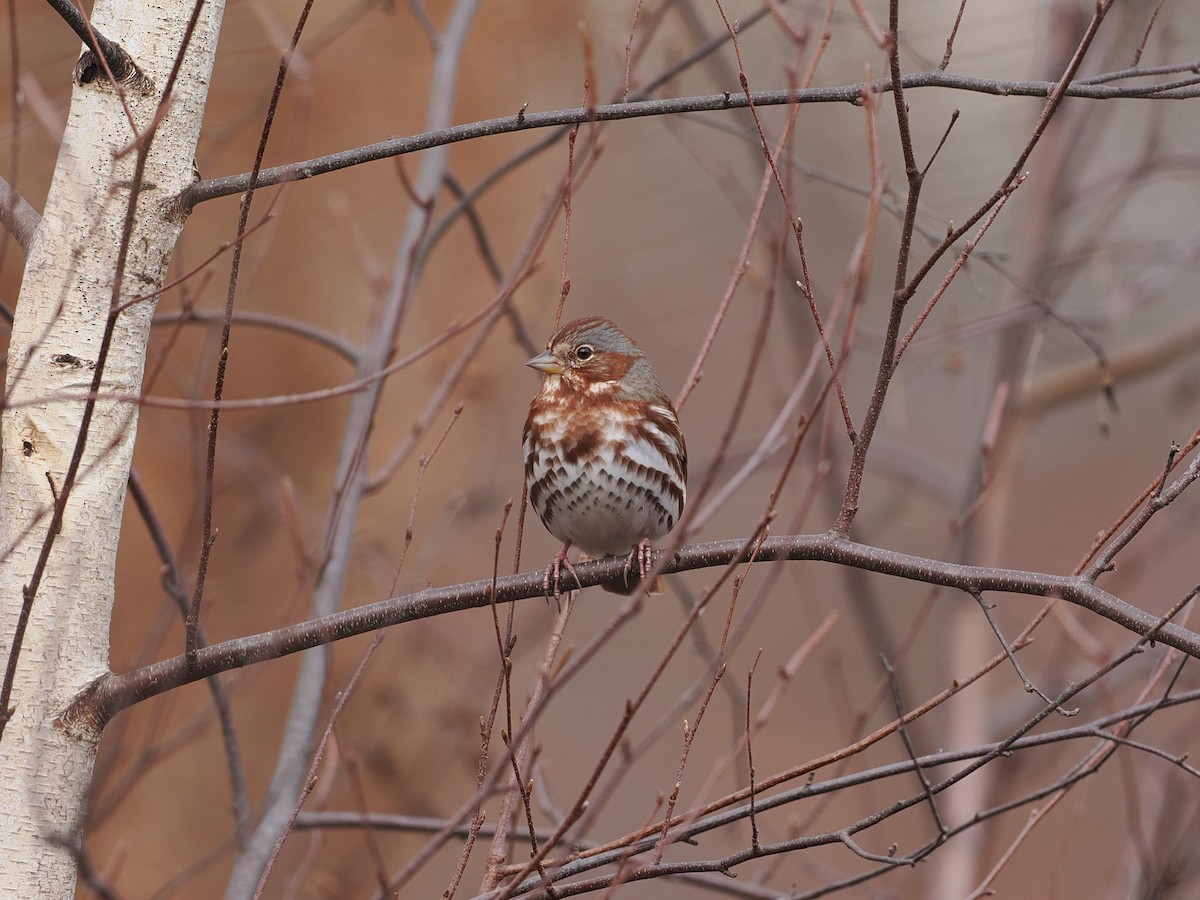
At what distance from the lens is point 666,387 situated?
816cm

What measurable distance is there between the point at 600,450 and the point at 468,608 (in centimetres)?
131

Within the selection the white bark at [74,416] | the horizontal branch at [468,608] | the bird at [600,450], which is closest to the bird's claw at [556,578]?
the horizontal branch at [468,608]

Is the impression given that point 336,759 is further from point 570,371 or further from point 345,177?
point 345,177

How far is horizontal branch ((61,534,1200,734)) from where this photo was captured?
221 centimetres

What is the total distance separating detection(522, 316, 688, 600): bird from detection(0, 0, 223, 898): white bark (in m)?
1.47

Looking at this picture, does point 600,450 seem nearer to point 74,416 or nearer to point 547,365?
point 547,365

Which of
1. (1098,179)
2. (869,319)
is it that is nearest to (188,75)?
(1098,179)

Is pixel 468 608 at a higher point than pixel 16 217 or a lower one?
lower

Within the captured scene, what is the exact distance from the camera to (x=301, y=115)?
2531 mm

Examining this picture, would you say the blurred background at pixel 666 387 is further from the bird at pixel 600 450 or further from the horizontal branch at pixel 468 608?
the horizontal branch at pixel 468 608

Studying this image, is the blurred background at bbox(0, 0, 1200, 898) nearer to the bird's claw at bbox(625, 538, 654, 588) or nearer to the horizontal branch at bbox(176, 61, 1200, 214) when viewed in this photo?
the bird's claw at bbox(625, 538, 654, 588)

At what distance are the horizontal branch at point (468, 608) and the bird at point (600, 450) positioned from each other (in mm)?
1082

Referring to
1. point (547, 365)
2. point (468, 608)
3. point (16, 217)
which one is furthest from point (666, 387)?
point (16, 217)

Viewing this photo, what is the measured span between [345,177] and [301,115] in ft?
12.4
